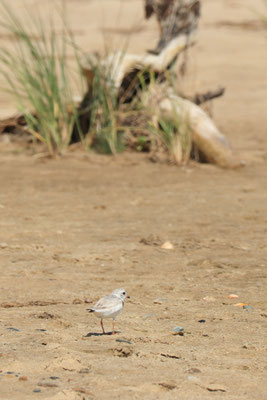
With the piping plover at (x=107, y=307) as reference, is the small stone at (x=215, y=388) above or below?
below

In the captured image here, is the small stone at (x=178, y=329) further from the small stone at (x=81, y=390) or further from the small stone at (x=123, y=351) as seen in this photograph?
the small stone at (x=81, y=390)

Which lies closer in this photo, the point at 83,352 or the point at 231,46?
the point at 83,352

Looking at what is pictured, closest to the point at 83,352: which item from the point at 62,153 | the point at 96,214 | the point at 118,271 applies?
the point at 118,271

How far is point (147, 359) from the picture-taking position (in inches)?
101

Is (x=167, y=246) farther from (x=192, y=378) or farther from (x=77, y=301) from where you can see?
(x=192, y=378)

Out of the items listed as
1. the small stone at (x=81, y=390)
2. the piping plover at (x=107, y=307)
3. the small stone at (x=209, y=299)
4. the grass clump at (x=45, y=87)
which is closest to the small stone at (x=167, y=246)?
the small stone at (x=209, y=299)

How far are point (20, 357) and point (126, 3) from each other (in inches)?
714

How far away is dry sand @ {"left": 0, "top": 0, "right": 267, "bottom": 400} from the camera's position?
2400 millimetres

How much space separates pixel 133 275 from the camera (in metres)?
3.74

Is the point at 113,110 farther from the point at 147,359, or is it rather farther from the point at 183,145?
the point at 147,359

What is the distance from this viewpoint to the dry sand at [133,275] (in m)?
2.40

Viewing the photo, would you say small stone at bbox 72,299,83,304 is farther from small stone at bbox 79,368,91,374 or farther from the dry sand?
small stone at bbox 79,368,91,374

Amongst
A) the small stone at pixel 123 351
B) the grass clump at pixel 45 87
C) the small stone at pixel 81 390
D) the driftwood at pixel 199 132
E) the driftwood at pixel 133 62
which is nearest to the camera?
the small stone at pixel 81 390

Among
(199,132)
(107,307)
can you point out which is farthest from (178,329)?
(199,132)
